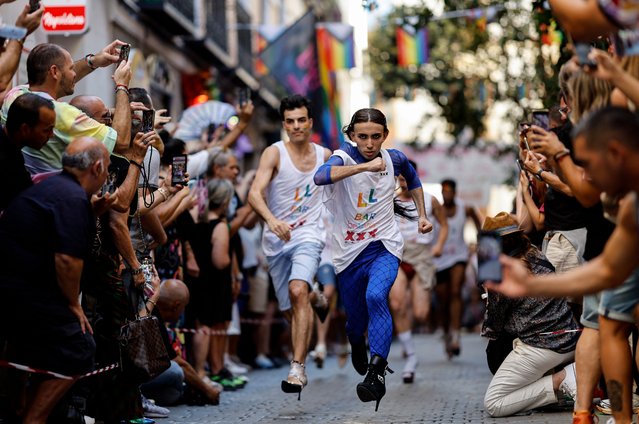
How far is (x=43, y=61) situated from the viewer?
7863 millimetres

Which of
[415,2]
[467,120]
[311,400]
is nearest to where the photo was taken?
[311,400]

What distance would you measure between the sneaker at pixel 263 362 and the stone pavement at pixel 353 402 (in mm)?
533

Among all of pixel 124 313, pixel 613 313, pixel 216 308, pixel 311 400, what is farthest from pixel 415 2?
pixel 613 313

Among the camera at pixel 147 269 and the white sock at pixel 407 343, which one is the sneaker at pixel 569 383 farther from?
the white sock at pixel 407 343

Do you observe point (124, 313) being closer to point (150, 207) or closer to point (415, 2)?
point (150, 207)

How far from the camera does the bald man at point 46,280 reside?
22.1 feet

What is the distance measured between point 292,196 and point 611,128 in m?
5.37

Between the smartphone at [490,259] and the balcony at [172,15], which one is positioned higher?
the balcony at [172,15]

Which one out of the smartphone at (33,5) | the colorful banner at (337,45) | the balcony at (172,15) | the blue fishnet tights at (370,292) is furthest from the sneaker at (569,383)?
the colorful banner at (337,45)

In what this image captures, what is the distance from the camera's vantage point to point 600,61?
6.06 m

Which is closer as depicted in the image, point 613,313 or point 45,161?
point 613,313

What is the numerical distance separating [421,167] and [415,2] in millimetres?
6543

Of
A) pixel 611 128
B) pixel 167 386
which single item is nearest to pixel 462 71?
pixel 167 386

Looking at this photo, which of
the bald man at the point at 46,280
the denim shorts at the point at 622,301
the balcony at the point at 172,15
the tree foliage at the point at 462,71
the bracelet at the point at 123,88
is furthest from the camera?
the tree foliage at the point at 462,71
